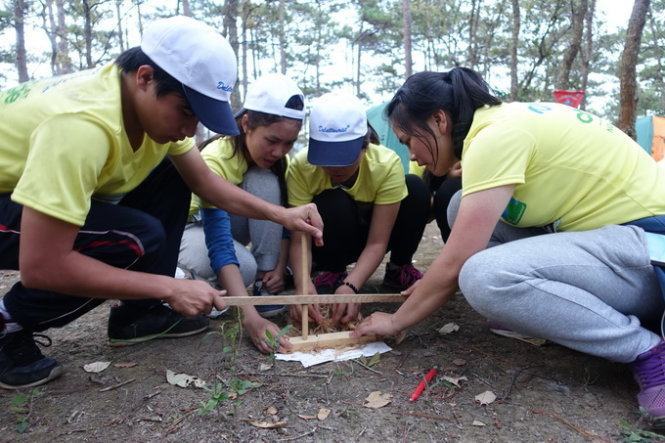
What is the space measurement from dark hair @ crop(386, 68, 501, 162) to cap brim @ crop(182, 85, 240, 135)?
2.39ft

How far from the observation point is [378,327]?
2156 mm

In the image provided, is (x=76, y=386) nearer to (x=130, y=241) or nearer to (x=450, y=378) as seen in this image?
(x=130, y=241)

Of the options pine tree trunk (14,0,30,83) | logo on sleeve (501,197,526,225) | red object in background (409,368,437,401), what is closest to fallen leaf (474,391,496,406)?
red object in background (409,368,437,401)

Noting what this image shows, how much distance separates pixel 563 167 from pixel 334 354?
118cm

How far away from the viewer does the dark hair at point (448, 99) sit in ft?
6.44

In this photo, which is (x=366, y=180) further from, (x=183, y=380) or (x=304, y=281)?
(x=183, y=380)

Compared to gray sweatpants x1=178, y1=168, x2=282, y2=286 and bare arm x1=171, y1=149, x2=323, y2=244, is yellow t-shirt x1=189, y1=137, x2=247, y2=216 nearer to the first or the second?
gray sweatpants x1=178, y1=168, x2=282, y2=286

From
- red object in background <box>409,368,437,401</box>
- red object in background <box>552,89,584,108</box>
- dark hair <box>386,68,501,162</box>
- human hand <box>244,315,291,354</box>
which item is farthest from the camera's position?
red object in background <box>552,89,584,108</box>

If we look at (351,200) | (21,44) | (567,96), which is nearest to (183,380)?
(351,200)

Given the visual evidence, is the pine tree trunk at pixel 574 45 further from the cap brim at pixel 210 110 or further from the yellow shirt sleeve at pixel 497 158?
the cap brim at pixel 210 110


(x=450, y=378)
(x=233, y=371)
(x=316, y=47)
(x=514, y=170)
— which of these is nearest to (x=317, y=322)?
(x=233, y=371)

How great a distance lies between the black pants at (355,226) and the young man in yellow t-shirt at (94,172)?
3.45ft

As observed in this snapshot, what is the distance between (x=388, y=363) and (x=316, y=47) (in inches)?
1007

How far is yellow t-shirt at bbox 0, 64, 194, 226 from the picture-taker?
145cm
